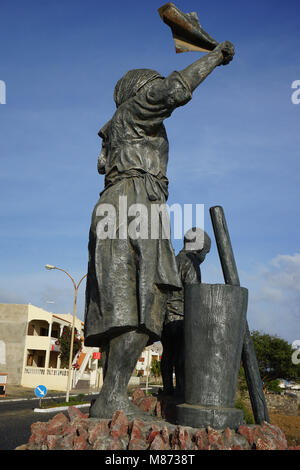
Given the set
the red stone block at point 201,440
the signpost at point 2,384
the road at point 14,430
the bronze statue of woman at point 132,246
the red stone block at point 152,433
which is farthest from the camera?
the signpost at point 2,384

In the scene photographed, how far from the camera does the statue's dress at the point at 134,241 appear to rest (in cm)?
321

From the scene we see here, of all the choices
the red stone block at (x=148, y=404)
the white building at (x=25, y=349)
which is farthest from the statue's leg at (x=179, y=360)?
the white building at (x=25, y=349)

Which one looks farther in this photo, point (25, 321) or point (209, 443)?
point (25, 321)

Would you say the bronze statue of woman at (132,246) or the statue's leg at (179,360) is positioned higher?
the bronze statue of woman at (132,246)

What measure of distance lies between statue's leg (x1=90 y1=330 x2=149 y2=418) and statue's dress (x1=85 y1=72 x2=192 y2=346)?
70 millimetres

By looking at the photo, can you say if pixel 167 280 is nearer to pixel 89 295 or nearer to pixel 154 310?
pixel 154 310

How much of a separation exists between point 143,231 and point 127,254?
205 millimetres

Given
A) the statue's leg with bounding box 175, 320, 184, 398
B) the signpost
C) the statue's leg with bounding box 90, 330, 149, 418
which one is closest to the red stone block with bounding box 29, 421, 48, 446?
the statue's leg with bounding box 90, 330, 149, 418

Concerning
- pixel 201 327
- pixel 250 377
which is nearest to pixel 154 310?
pixel 201 327

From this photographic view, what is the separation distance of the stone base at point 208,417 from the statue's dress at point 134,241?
614mm

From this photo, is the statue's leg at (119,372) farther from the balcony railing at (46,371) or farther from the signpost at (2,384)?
the balcony railing at (46,371)

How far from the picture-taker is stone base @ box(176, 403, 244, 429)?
2.77m

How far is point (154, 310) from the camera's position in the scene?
3281 mm

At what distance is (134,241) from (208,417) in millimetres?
1264
